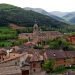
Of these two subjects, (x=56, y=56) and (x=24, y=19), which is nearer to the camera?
(x=56, y=56)

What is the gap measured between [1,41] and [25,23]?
41250 mm

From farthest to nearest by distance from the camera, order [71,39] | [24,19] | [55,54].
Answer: [24,19]
[71,39]
[55,54]

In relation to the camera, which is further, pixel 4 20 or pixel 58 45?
pixel 4 20

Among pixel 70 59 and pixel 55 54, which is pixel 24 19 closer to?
pixel 70 59

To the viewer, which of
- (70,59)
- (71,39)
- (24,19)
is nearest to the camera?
(70,59)

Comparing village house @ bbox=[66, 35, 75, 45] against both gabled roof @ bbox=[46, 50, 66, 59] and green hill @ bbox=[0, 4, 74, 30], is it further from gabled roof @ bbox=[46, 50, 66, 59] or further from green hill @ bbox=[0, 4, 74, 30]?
green hill @ bbox=[0, 4, 74, 30]

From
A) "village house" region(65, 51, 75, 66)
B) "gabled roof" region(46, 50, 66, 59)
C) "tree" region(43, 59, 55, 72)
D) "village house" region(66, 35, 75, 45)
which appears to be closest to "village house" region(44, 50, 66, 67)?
"gabled roof" region(46, 50, 66, 59)

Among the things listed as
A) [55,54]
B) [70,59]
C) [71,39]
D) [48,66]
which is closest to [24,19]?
[71,39]

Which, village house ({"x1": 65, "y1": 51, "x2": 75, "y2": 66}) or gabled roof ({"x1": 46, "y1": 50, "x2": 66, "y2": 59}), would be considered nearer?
gabled roof ({"x1": 46, "y1": 50, "x2": 66, "y2": 59})

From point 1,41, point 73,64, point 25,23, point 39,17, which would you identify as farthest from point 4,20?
point 73,64

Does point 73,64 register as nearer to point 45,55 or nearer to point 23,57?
point 45,55

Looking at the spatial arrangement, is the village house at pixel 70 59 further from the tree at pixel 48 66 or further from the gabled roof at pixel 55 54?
the tree at pixel 48 66

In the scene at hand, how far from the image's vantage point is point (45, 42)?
2405 inches

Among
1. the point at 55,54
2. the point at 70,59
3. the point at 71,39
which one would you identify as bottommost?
the point at 70,59
